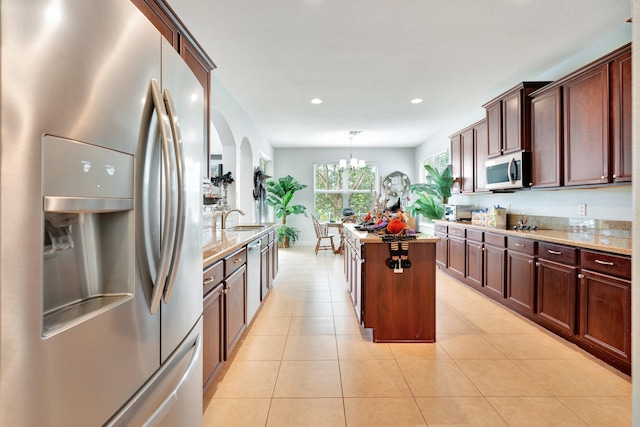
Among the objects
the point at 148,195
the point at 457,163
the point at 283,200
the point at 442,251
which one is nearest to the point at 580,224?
the point at 442,251

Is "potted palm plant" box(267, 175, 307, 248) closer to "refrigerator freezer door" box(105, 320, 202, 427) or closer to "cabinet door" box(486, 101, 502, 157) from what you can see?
"cabinet door" box(486, 101, 502, 157)

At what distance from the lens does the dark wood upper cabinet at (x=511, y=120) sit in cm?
357

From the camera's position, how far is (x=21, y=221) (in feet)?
1.68

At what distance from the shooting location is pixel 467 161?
505 centimetres

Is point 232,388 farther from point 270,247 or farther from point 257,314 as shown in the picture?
point 270,247

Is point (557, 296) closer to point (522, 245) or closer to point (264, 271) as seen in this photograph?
point (522, 245)

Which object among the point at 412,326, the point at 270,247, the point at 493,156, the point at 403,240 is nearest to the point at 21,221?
the point at 403,240

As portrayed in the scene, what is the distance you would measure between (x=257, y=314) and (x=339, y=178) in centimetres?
588

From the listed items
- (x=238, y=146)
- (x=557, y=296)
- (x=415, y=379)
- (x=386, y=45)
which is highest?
(x=386, y=45)

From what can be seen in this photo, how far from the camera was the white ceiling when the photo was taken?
2541 mm

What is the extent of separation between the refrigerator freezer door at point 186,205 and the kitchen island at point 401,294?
68.0 inches

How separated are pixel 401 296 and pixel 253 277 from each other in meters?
1.38

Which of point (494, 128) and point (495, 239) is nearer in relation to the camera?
point (495, 239)

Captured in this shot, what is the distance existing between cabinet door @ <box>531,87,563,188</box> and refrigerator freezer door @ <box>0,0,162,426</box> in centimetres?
361
